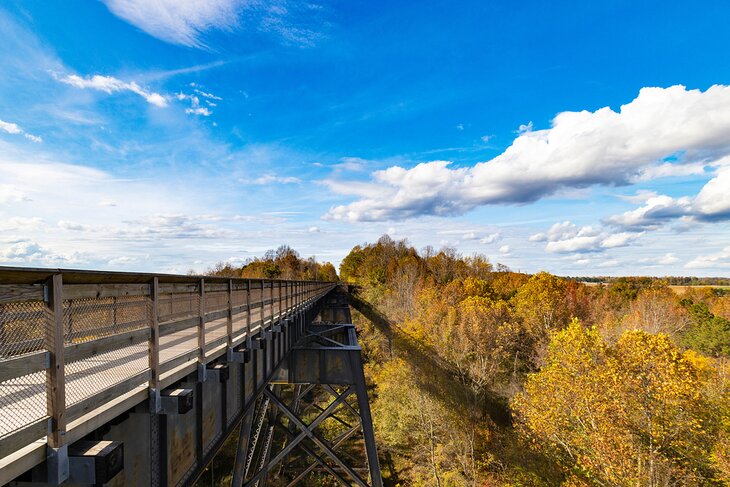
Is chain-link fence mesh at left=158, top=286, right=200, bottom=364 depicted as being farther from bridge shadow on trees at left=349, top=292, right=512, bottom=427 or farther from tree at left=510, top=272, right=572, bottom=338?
tree at left=510, top=272, right=572, bottom=338

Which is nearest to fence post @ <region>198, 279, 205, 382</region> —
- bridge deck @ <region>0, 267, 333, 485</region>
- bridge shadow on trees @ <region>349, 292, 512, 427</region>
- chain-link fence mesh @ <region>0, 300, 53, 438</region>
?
bridge deck @ <region>0, 267, 333, 485</region>

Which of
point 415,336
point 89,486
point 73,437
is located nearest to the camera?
point 73,437

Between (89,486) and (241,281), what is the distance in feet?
14.3

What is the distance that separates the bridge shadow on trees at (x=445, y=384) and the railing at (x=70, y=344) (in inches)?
1015

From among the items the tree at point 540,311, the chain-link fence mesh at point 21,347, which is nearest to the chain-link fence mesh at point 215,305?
the chain-link fence mesh at point 21,347

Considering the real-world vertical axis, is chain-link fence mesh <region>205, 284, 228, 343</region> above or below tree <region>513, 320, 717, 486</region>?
above

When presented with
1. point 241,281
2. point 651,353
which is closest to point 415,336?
point 651,353

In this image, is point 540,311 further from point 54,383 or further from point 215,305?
point 54,383

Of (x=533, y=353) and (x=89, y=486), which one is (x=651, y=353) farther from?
(x=533, y=353)

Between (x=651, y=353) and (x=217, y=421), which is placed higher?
(x=217, y=421)

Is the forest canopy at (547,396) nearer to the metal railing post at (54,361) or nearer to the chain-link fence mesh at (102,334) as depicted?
the chain-link fence mesh at (102,334)

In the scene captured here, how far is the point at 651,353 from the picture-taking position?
16.4 m

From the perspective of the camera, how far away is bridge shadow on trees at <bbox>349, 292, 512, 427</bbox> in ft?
92.4

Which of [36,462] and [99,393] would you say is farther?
[99,393]
